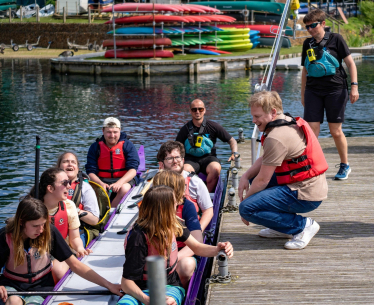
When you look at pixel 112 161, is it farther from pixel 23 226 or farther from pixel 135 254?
pixel 135 254

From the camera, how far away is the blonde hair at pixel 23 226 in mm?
3854

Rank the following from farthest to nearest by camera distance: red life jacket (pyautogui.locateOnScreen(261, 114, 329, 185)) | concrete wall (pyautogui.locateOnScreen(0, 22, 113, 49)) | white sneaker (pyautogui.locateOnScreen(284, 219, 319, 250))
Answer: concrete wall (pyautogui.locateOnScreen(0, 22, 113, 49))
white sneaker (pyautogui.locateOnScreen(284, 219, 319, 250))
red life jacket (pyautogui.locateOnScreen(261, 114, 329, 185))

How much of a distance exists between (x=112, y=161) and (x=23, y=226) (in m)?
3.44

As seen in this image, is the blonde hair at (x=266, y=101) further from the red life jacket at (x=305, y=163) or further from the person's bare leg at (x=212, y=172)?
the person's bare leg at (x=212, y=172)

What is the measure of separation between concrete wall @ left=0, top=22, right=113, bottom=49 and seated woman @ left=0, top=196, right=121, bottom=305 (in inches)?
1743

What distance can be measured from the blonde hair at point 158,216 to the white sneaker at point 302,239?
61.8 inches

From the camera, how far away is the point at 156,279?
6.25ft

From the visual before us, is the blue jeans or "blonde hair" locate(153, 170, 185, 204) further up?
"blonde hair" locate(153, 170, 185, 204)

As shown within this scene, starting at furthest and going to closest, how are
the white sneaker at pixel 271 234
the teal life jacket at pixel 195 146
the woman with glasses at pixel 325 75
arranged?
the teal life jacket at pixel 195 146 → the woman with glasses at pixel 325 75 → the white sneaker at pixel 271 234

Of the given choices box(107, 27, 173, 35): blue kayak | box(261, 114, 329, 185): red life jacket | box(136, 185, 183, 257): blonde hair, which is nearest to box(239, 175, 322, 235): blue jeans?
box(261, 114, 329, 185): red life jacket

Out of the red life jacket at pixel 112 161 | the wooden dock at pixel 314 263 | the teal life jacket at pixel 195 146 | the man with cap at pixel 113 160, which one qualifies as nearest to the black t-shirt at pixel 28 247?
the wooden dock at pixel 314 263

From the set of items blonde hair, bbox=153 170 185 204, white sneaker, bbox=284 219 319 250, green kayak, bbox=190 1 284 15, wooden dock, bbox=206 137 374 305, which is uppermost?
green kayak, bbox=190 1 284 15

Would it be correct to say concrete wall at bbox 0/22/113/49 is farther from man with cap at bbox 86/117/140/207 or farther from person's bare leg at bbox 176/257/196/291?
person's bare leg at bbox 176/257/196/291

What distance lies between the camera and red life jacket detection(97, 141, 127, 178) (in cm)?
733
